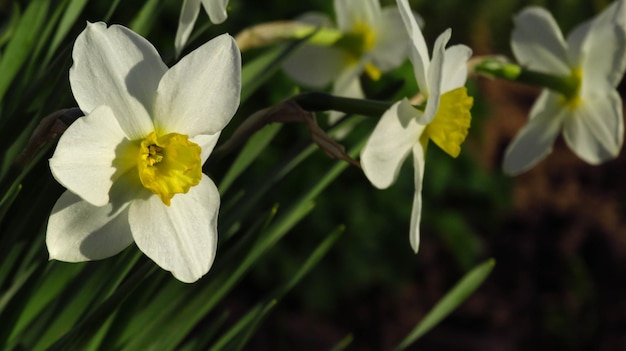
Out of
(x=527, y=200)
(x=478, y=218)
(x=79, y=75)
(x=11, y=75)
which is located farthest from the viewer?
(x=527, y=200)

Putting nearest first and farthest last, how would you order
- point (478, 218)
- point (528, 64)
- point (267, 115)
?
point (267, 115) < point (528, 64) < point (478, 218)

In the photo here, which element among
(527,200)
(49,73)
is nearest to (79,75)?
(49,73)

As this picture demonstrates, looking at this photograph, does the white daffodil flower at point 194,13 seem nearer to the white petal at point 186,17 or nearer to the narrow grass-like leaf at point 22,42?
the white petal at point 186,17

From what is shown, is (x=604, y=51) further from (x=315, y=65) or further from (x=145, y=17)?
(x=145, y=17)

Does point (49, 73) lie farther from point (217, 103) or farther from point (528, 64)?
point (528, 64)

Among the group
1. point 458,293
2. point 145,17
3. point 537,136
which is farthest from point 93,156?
point 537,136

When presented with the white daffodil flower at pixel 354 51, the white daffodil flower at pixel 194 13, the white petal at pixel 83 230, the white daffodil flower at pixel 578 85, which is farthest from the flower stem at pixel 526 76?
the white petal at pixel 83 230
